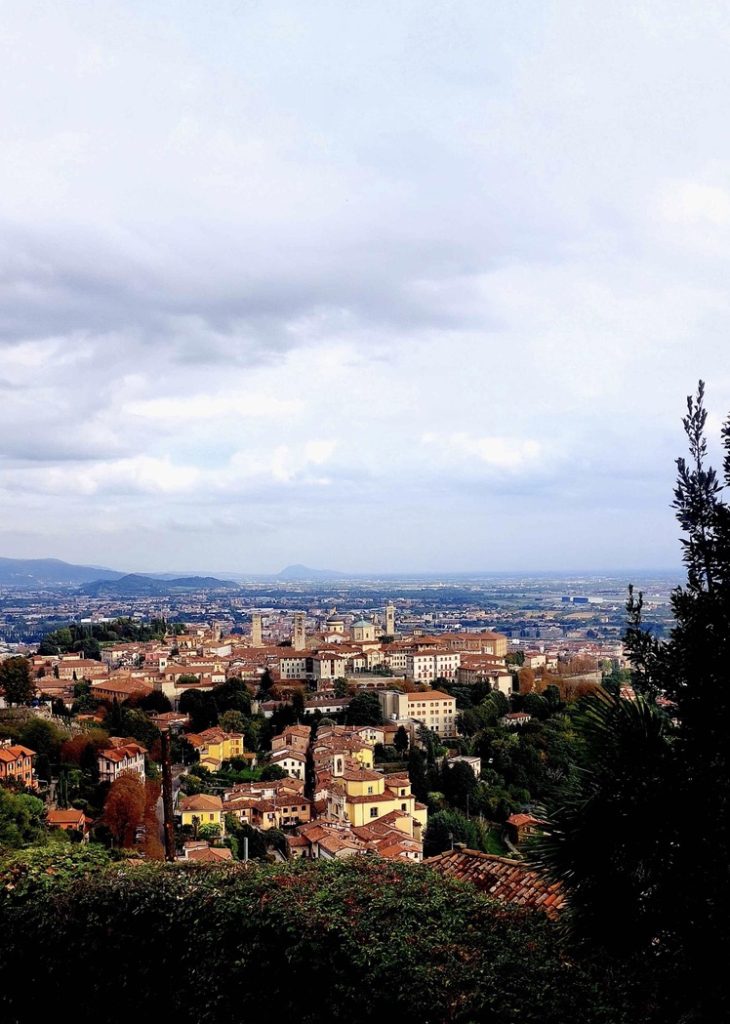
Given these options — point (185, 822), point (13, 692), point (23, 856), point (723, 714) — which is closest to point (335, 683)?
point (13, 692)

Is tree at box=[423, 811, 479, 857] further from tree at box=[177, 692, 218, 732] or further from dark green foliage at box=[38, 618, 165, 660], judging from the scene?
dark green foliage at box=[38, 618, 165, 660]

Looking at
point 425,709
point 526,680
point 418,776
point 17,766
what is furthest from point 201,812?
point 526,680

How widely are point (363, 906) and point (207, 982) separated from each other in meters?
0.97

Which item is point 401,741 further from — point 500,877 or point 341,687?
point 500,877

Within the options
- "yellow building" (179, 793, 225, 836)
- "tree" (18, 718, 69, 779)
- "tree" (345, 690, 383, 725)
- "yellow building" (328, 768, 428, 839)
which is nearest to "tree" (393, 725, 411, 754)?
"tree" (345, 690, 383, 725)

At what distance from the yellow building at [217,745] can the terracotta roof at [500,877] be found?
24394 millimetres

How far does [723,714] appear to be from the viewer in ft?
8.44

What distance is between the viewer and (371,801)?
72.7 ft

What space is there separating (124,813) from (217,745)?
44.2 feet

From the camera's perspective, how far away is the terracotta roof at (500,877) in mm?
4667

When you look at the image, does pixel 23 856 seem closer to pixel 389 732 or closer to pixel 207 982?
pixel 207 982

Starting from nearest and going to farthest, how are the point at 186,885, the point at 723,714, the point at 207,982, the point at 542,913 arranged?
the point at 723,714 → the point at 542,913 → the point at 207,982 → the point at 186,885

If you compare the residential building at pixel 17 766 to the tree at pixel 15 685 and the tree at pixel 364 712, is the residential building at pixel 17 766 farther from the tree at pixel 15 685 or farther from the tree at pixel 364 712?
the tree at pixel 364 712

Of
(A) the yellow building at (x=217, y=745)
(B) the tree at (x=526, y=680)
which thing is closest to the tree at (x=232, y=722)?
(A) the yellow building at (x=217, y=745)
